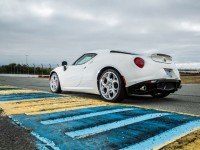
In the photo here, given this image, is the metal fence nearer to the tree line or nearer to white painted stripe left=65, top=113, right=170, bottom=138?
the tree line

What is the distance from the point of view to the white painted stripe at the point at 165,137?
265 cm

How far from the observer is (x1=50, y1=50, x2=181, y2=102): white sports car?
5.73 metres

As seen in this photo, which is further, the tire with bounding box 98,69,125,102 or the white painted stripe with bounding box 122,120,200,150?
the tire with bounding box 98,69,125,102

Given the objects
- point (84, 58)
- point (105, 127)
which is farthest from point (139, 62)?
point (105, 127)

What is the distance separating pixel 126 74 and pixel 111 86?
18.6 inches

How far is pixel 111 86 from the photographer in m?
5.98

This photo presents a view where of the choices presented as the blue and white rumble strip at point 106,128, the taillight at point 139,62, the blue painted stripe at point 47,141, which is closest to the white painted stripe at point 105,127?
the blue and white rumble strip at point 106,128

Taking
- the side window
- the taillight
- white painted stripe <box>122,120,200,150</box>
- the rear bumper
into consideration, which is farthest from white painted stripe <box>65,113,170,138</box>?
the side window

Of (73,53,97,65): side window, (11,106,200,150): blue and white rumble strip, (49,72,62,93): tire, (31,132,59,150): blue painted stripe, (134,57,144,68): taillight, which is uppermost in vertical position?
(73,53,97,65): side window

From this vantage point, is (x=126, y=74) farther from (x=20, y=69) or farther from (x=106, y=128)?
(x=20, y=69)

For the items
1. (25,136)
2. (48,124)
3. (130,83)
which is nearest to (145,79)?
(130,83)

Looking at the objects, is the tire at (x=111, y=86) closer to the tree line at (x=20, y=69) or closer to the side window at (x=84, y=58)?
the side window at (x=84, y=58)

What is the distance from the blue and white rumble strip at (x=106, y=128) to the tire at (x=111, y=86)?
1.28 m

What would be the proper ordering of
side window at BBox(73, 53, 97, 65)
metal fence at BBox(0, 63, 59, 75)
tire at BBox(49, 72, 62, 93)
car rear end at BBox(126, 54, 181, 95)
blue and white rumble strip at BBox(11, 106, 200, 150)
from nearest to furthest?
blue and white rumble strip at BBox(11, 106, 200, 150) < car rear end at BBox(126, 54, 181, 95) < side window at BBox(73, 53, 97, 65) < tire at BBox(49, 72, 62, 93) < metal fence at BBox(0, 63, 59, 75)
